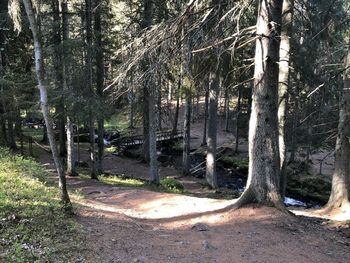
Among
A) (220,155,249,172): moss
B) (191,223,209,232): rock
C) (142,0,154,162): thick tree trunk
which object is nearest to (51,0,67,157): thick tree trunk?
(142,0,154,162): thick tree trunk

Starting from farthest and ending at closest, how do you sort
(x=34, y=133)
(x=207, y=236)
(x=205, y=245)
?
(x=34, y=133)
(x=207, y=236)
(x=205, y=245)

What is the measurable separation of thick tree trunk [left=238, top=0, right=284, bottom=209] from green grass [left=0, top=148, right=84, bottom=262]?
3.93 meters

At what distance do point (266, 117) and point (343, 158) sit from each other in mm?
3581

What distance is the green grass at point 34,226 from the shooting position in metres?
5.43

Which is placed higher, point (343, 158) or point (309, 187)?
point (343, 158)

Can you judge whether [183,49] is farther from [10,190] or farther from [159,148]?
[159,148]

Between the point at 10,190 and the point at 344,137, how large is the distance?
8510mm

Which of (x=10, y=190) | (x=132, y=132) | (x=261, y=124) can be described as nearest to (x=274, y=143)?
(x=261, y=124)

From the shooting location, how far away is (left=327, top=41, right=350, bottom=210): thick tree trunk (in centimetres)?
994

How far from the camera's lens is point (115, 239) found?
6.71 meters

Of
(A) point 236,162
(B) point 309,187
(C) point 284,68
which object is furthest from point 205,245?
(A) point 236,162

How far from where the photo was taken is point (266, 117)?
801 cm

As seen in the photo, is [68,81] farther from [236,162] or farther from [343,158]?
[236,162]

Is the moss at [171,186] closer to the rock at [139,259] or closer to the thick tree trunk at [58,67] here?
the thick tree trunk at [58,67]
